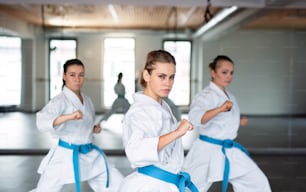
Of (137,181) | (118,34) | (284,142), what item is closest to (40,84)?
(118,34)

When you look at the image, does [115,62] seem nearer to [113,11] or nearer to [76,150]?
[113,11]

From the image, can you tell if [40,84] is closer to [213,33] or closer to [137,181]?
[213,33]

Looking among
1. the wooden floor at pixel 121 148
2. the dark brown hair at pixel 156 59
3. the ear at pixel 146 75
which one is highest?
the dark brown hair at pixel 156 59

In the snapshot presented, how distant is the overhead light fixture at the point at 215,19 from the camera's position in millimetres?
5816

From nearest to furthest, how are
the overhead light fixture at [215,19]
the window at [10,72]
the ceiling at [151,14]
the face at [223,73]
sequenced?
the face at [223,73], the ceiling at [151,14], the overhead light fixture at [215,19], the window at [10,72]

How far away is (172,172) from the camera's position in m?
1.78

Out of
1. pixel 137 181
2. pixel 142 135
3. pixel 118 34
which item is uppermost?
pixel 118 34

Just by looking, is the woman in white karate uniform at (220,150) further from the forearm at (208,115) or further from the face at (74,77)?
the face at (74,77)

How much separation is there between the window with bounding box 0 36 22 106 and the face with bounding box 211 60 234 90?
401 centimetres

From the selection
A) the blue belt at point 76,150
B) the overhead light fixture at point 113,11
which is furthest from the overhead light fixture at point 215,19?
the blue belt at point 76,150

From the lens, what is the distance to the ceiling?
5.48m

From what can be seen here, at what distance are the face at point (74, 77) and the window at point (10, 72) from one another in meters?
3.65

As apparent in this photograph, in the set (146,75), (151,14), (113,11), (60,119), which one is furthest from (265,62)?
(146,75)

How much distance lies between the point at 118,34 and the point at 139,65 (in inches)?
22.9
